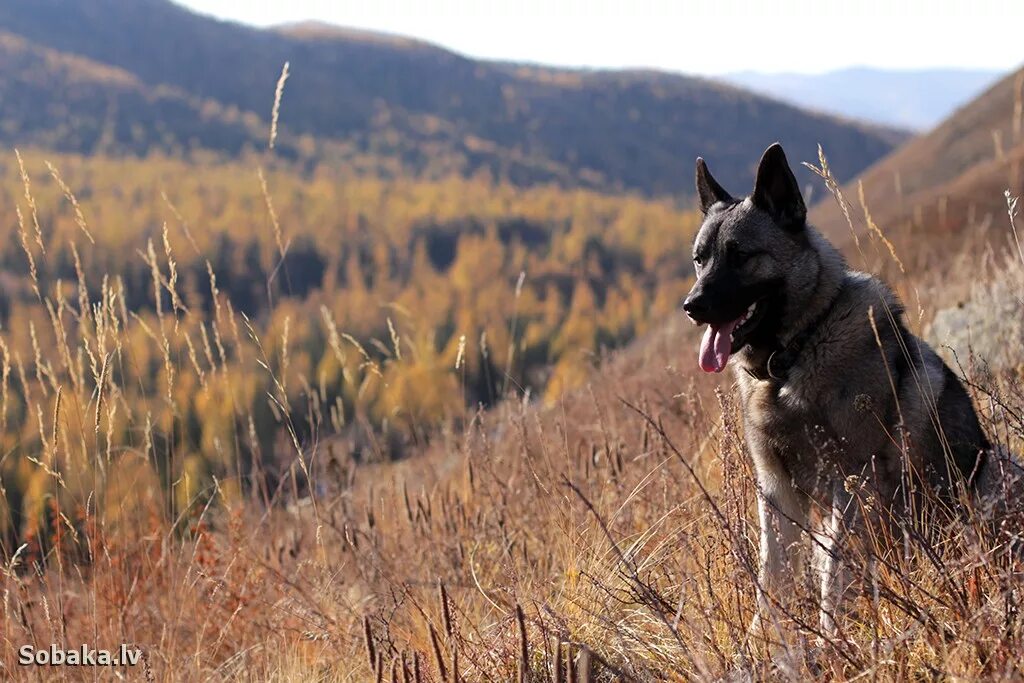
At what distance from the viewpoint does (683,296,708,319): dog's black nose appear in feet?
9.55

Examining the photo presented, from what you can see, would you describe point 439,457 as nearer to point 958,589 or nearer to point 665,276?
point 958,589

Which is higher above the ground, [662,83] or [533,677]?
[662,83]

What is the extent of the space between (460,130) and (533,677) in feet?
566

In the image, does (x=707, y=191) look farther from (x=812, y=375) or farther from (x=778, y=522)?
(x=778, y=522)

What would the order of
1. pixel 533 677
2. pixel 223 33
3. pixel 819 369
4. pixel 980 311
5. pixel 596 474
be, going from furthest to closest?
pixel 223 33, pixel 980 311, pixel 596 474, pixel 819 369, pixel 533 677

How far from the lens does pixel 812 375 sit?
2896 mm

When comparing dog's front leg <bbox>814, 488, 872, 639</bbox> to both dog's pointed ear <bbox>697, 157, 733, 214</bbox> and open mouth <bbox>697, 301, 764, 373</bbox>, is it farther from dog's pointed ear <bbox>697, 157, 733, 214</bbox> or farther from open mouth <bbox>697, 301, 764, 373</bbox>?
dog's pointed ear <bbox>697, 157, 733, 214</bbox>

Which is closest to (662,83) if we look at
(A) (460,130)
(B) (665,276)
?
(A) (460,130)

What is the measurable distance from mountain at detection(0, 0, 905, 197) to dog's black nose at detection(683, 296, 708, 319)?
143m

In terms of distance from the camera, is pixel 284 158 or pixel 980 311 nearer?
pixel 980 311

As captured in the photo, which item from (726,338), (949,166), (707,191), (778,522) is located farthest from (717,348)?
(949,166)

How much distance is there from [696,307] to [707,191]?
754 mm

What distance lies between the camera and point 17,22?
174625mm

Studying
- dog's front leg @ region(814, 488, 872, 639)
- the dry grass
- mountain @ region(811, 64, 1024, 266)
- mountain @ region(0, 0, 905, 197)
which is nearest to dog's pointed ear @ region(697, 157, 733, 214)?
the dry grass
